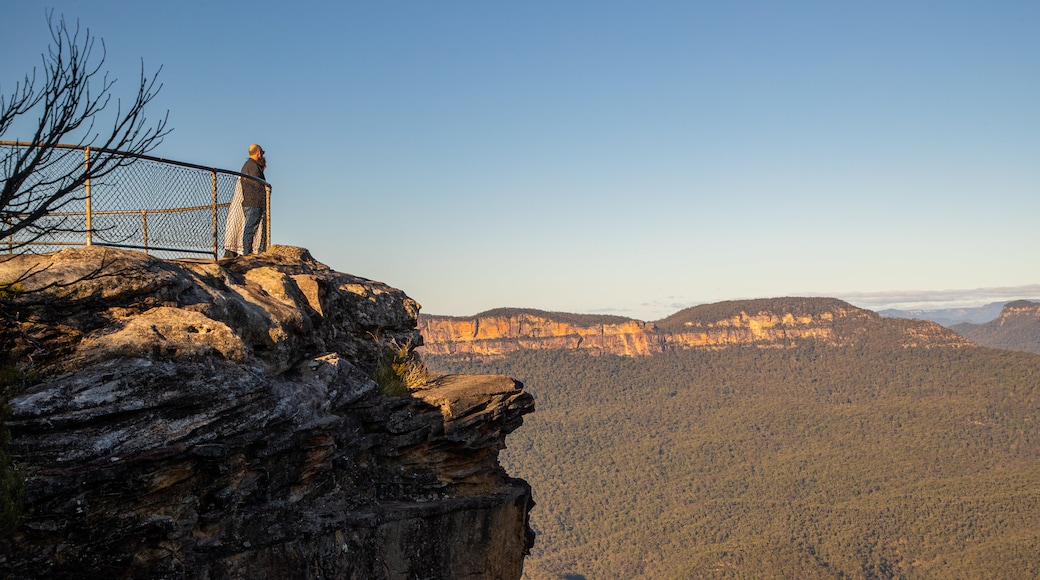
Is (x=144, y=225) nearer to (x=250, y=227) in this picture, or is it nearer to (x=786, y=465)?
(x=250, y=227)

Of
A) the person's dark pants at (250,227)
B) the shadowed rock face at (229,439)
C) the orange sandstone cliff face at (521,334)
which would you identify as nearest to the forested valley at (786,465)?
the orange sandstone cliff face at (521,334)

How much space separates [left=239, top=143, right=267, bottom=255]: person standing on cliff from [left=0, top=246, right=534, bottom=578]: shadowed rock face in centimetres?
102

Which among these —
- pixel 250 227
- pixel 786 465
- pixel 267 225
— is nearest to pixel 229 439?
pixel 250 227

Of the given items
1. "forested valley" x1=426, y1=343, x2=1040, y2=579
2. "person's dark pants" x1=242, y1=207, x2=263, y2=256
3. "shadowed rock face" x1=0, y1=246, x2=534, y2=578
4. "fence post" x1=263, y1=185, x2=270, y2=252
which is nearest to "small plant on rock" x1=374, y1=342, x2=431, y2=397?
"shadowed rock face" x1=0, y1=246, x2=534, y2=578

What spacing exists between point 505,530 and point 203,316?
20.8ft

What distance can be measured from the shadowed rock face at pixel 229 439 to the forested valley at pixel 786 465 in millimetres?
87557

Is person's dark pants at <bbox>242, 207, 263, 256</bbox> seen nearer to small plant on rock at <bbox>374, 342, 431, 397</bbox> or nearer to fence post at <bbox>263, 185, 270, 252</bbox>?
fence post at <bbox>263, 185, 270, 252</bbox>

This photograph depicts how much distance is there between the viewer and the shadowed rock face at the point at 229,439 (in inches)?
338

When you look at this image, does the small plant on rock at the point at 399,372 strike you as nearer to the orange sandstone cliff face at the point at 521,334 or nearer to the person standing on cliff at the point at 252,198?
the person standing on cliff at the point at 252,198

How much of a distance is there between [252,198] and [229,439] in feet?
21.3

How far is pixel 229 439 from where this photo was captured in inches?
385

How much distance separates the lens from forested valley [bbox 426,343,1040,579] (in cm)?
10206

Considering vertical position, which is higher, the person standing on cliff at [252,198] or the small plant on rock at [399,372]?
the person standing on cliff at [252,198]

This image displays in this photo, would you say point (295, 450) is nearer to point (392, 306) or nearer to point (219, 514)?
point (219, 514)
